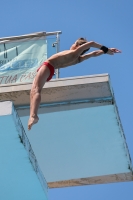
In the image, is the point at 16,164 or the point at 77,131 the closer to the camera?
the point at 16,164

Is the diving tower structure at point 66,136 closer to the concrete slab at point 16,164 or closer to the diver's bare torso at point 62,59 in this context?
the concrete slab at point 16,164

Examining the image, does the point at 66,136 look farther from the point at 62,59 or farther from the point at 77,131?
the point at 62,59

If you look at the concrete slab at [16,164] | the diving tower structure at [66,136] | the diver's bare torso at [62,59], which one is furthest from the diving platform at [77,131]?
the diver's bare torso at [62,59]

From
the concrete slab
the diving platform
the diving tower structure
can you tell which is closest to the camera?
the concrete slab

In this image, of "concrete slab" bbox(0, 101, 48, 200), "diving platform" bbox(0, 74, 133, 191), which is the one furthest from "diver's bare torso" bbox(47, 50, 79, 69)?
"diving platform" bbox(0, 74, 133, 191)

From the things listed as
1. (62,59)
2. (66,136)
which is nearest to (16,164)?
(66,136)

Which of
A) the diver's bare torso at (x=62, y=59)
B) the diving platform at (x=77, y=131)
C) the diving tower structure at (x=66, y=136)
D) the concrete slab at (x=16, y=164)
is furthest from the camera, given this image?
the diving platform at (x=77, y=131)

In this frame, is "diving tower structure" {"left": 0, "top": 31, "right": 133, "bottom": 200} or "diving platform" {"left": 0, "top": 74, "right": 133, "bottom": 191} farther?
"diving platform" {"left": 0, "top": 74, "right": 133, "bottom": 191}

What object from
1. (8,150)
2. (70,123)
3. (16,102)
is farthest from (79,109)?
(8,150)

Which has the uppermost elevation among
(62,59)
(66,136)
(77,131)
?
(62,59)

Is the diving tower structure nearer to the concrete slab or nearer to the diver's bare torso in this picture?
the concrete slab

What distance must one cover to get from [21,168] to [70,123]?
144 cm

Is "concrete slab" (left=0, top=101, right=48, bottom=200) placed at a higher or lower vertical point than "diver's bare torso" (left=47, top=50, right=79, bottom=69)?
lower

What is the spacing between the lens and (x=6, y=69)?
11703 millimetres
